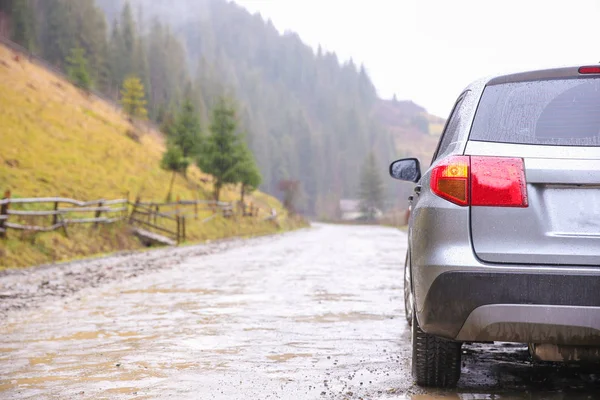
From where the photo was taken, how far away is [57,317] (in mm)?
7445

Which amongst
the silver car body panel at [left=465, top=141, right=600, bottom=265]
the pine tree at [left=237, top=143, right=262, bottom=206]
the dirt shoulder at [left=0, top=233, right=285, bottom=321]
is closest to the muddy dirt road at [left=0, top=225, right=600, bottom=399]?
the dirt shoulder at [left=0, top=233, right=285, bottom=321]

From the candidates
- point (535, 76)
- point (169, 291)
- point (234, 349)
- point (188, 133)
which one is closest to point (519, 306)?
point (535, 76)

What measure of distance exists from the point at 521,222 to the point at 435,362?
113cm

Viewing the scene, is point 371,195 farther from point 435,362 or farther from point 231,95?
point 435,362

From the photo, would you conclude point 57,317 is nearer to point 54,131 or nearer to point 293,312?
point 293,312

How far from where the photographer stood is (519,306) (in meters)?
3.31

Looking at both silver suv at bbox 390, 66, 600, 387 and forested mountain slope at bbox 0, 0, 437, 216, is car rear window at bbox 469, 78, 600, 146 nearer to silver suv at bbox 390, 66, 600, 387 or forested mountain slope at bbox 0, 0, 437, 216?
silver suv at bbox 390, 66, 600, 387

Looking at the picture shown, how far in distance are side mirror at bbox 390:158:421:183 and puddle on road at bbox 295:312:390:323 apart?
2.27m

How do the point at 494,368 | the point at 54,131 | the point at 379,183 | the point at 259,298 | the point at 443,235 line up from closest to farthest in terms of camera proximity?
the point at 443,235
the point at 494,368
the point at 259,298
the point at 54,131
the point at 379,183

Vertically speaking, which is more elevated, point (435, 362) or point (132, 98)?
point (132, 98)

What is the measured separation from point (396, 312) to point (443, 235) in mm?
4252

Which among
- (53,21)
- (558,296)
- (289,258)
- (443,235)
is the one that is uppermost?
(53,21)

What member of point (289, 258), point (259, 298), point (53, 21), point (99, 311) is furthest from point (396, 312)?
point (53, 21)

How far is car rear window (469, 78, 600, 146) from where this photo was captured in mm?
3494
